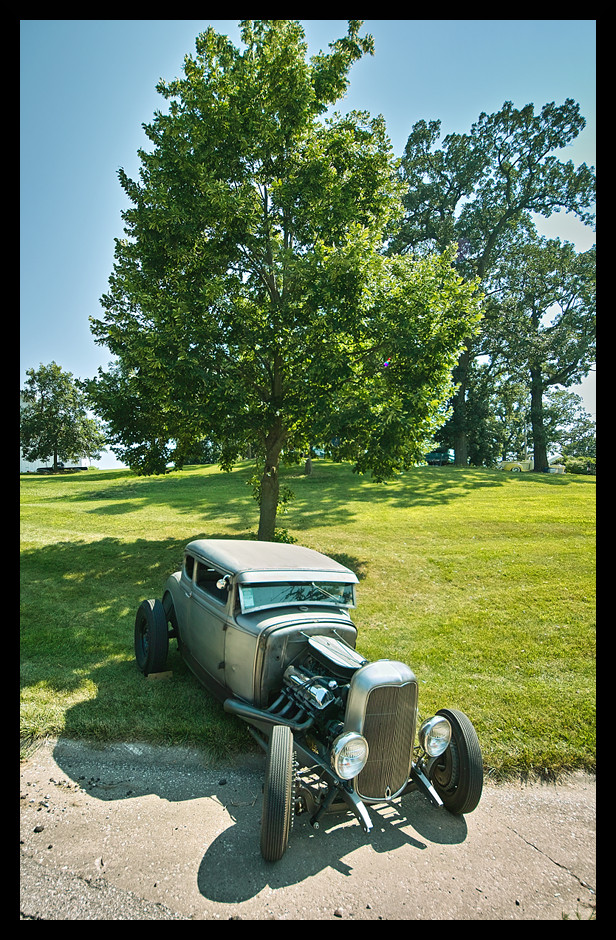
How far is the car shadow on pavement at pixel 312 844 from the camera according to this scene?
3715 mm

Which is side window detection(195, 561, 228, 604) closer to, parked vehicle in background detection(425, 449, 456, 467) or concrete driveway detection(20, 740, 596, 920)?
concrete driveway detection(20, 740, 596, 920)

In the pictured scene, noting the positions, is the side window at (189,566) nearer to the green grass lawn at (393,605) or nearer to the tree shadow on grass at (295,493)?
the green grass lawn at (393,605)

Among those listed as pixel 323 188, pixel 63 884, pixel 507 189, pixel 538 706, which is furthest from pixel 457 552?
pixel 507 189

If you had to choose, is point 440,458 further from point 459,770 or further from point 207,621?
point 459,770

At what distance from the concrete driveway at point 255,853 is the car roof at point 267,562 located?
79.8 inches

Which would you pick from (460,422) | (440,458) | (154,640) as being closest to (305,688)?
(154,640)

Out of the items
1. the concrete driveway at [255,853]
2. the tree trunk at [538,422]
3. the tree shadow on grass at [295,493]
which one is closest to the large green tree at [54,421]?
the tree shadow on grass at [295,493]

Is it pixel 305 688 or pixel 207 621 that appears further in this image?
pixel 207 621

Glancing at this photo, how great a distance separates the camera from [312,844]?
4.13m

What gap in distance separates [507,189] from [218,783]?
3950 cm

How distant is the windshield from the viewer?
5.73m

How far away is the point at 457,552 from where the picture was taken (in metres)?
14.1

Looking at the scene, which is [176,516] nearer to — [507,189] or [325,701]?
[325,701]

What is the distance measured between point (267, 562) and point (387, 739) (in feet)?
8.40
